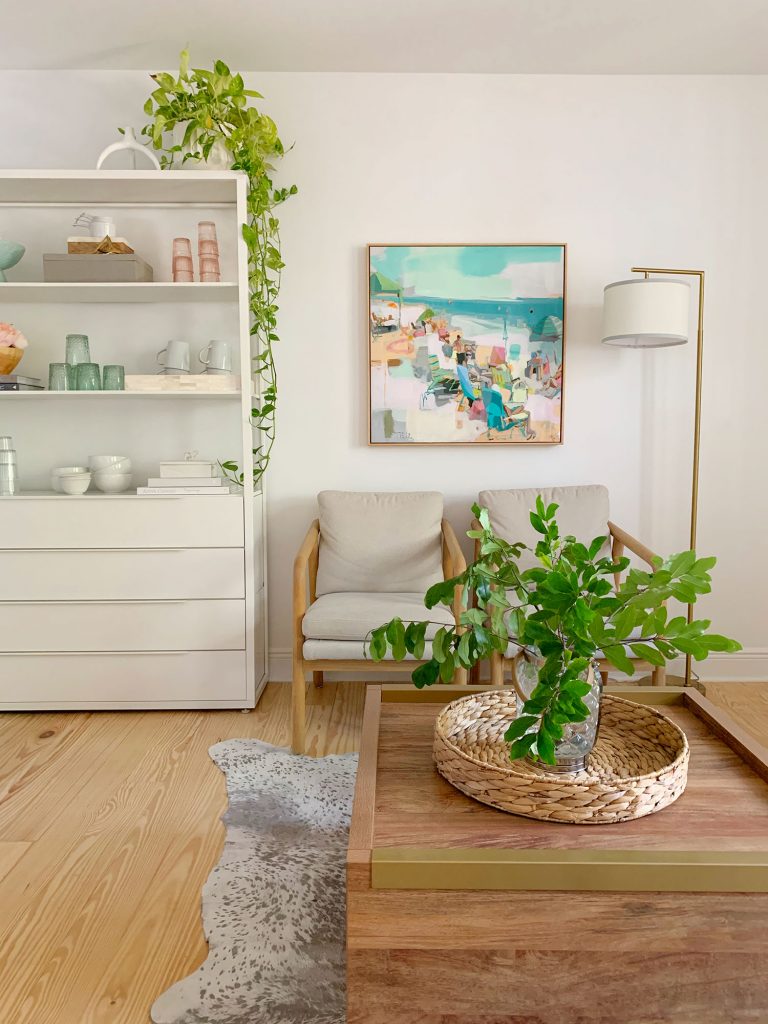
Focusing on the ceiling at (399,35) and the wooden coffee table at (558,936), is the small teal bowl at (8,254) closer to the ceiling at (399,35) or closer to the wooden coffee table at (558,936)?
the ceiling at (399,35)

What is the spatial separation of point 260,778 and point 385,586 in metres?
0.90

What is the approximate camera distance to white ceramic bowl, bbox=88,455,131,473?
304 cm

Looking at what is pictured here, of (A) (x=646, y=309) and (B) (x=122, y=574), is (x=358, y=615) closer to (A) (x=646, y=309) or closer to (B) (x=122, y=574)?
(B) (x=122, y=574)

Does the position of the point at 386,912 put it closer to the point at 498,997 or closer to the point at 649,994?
the point at 498,997

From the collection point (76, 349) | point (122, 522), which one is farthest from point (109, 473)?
point (76, 349)

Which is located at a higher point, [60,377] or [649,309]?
[649,309]

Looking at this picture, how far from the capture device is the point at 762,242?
3.21 m

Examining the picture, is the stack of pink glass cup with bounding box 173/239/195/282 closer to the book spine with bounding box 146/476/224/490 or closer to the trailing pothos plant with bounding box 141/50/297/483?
the trailing pothos plant with bounding box 141/50/297/483

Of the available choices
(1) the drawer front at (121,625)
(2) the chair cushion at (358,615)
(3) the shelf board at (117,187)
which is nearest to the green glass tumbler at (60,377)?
(3) the shelf board at (117,187)

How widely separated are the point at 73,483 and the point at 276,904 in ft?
6.05

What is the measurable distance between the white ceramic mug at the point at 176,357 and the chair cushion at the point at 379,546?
30.0 inches

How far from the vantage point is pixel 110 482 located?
3.04 metres

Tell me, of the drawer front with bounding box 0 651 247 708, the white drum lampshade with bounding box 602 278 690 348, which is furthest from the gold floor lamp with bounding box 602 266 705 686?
the drawer front with bounding box 0 651 247 708

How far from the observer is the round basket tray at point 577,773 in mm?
1261
